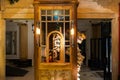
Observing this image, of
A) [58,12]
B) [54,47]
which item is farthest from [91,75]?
[58,12]

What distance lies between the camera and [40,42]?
22.8 ft

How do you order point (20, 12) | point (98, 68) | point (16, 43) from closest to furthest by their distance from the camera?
point (20, 12), point (98, 68), point (16, 43)

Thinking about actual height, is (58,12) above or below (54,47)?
above

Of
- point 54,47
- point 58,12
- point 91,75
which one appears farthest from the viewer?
point 91,75

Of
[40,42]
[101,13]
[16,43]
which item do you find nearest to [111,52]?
[101,13]

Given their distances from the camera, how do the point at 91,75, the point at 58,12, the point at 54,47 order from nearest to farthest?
the point at 58,12
the point at 54,47
the point at 91,75

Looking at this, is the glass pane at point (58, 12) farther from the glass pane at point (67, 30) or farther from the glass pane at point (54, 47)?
the glass pane at point (54, 47)

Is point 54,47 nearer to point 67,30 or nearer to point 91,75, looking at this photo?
point 67,30

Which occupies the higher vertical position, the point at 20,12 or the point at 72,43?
the point at 20,12

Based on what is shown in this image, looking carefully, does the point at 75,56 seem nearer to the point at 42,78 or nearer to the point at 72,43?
the point at 72,43

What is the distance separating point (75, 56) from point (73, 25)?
2.88 ft

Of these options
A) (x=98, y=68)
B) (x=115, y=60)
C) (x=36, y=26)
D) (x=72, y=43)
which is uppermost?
(x=36, y=26)

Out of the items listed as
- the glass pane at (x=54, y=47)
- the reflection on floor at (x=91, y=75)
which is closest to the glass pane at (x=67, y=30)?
the glass pane at (x=54, y=47)

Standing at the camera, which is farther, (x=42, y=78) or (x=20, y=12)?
(x=20, y=12)
